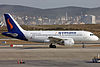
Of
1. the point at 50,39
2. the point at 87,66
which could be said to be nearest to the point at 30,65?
the point at 87,66

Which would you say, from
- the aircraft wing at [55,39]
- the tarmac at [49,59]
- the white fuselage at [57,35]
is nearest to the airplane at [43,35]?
the white fuselage at [57,35]

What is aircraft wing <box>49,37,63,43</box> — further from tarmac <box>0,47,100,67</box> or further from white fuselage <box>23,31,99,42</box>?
tarmac <box>0,47,100,67</box>

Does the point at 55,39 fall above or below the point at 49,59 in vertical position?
above

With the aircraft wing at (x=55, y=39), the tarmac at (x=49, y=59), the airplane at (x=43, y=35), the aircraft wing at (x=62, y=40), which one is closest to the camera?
the tarmac at (x=49, y=59)

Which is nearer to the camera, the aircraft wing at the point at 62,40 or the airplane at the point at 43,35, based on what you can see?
the aircraft wing at the point at 62,40

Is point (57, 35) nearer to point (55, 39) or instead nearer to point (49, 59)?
point (55, 39)

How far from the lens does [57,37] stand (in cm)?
6159

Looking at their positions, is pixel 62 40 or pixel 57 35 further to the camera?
pixel 57 35

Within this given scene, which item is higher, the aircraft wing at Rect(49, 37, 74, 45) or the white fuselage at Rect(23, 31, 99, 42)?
the white fuselage at Rect(23, 31, 99, 42)

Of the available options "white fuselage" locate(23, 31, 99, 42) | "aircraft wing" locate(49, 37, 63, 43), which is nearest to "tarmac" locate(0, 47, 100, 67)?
"aircraft wing" locate(49, 37, 63, 43)

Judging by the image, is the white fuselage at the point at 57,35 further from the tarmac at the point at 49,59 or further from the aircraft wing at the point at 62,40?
the tarmac at the point at 49,59

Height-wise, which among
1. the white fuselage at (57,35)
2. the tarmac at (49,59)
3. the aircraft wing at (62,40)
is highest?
the white fuselage at (57,35)

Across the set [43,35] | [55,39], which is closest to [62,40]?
[55,39]

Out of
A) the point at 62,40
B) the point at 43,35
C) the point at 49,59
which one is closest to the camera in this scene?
the point at 49,59
